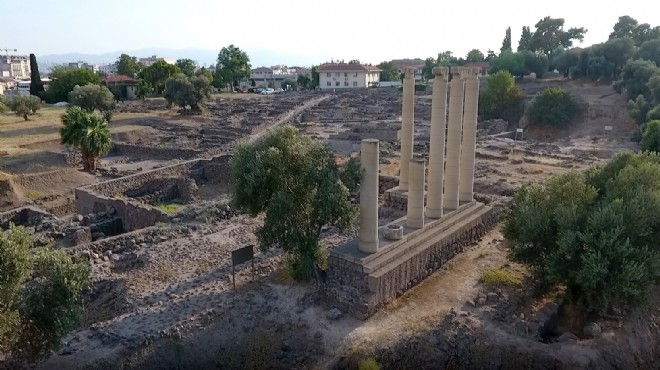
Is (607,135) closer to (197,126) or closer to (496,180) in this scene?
(496,180)

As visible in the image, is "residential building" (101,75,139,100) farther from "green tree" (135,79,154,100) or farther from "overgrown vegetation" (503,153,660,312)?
"overgrown vegetation" (503,153,660,312)

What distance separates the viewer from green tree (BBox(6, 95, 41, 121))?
52.6 m

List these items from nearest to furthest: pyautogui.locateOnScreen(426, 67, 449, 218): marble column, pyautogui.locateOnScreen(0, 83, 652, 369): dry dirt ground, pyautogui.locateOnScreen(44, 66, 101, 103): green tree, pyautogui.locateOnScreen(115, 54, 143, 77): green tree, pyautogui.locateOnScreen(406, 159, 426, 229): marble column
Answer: pyautogui.locateOnScreen(0, 83, 652, 369): dry dirt ground
pyautogui.locateOnScreen(406, 159, 426, 229): marble column
pyautogui.locateOnScreen(426, 67, 449, 218): marble column
pyautogui.locateOnScreen(44, 66, 101, 103): green tree
pyautogui.locateOnScreen(115, 54, 143, 77): green tree

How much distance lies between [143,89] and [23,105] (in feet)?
76.1

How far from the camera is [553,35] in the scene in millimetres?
86812

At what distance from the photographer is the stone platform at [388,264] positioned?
16.7m

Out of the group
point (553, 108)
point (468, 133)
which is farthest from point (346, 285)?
point (553, 108)

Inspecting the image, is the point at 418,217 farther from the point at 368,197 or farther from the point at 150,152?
the point at 150,152

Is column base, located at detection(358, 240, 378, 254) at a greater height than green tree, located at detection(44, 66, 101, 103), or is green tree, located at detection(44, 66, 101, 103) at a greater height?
green tree, located at detection(44, 66, 101, 103)

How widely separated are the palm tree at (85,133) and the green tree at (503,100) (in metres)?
42.7

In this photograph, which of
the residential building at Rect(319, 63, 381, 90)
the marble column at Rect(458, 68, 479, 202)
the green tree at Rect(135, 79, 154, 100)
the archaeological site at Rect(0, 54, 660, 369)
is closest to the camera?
the archaeological site at Rect(0, 54, 660, 369)

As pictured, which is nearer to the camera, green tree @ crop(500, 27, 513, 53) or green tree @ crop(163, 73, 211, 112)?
green tree @ crop(163, 73, 211, 112)

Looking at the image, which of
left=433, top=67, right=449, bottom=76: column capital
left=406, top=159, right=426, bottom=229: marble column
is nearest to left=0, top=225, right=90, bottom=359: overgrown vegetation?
left=406, top=159, right=426, bottom=229: marble column

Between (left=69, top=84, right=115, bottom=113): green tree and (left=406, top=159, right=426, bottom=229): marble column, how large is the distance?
141 feet
